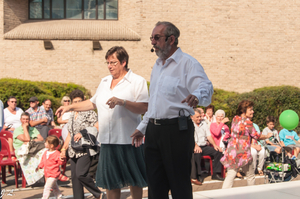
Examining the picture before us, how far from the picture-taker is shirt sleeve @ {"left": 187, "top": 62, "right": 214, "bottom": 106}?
273cm

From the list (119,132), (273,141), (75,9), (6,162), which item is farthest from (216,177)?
(75,9)

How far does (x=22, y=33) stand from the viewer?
17.4 meters

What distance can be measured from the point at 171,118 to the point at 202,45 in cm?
1628

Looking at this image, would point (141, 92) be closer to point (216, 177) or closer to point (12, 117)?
point (216, 177)

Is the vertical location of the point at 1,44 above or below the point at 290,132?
above

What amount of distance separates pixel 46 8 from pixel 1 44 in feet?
11.2

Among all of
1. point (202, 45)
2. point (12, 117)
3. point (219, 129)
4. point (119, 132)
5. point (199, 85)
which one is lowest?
point (219, 129)

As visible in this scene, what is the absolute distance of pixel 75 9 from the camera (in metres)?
18.9

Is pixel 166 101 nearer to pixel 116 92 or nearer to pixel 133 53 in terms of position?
pixel 116 92

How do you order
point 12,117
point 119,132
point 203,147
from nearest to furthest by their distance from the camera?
point 119,132 < point 203,147 < point 12,117

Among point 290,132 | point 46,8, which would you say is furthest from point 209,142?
point 46,8

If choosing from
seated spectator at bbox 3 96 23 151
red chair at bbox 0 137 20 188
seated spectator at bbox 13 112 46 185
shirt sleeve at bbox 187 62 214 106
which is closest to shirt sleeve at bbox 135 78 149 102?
shirt sleeve at bbox 187 62 214 106

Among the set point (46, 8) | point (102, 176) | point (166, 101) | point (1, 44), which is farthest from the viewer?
point (46, 8)

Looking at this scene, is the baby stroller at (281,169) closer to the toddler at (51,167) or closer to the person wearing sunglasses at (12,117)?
the toddler at (51,167)
